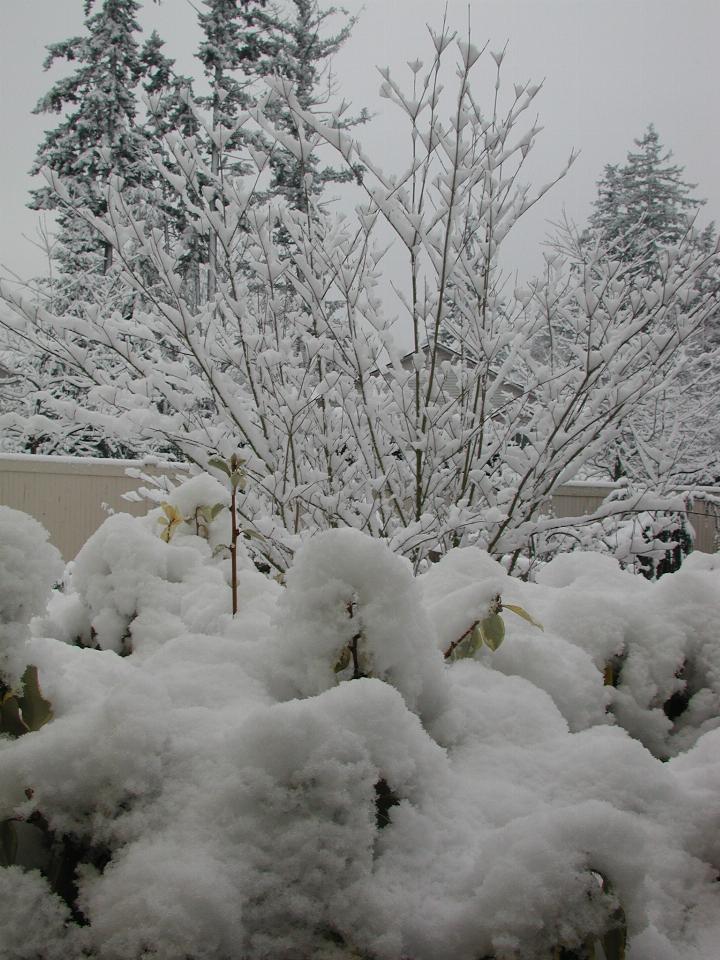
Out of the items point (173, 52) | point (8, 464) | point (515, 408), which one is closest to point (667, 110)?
point (173, 52)

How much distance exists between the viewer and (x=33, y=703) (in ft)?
2.45

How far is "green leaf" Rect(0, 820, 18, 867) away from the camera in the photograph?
2.07 ft

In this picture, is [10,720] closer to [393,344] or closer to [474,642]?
[474,642]

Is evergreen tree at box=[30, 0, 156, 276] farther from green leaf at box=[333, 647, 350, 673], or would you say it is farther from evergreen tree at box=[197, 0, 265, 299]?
green leaf at box=[333, 647, 350, 673]

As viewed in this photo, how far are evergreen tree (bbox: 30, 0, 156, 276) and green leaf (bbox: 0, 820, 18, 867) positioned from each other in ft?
55.7

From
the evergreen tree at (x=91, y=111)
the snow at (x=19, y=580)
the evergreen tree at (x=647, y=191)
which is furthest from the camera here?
the evergreen tree at (x=647, y=191)

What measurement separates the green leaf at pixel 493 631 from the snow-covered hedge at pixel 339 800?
0.06 metres

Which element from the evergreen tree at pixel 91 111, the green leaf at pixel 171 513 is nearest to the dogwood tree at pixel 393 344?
the green leaf at pixel 171 513

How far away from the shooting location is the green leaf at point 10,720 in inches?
28.8

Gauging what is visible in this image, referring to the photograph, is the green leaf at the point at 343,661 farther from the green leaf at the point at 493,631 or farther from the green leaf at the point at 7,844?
the green leaf at the point at 7,844

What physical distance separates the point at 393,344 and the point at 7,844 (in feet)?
7.55

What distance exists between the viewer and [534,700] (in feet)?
3.14

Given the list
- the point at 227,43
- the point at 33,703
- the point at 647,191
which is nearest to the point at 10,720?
the point at 33,703

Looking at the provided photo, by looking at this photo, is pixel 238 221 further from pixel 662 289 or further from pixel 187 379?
pixel 662 289
